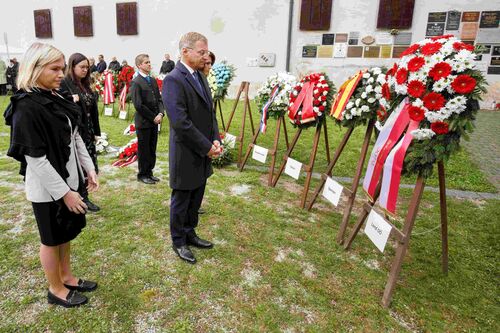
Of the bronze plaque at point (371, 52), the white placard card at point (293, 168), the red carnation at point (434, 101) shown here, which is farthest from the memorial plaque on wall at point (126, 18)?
the red carnation at point (434, 101)

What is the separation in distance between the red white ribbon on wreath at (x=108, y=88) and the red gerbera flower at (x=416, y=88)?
9.50m

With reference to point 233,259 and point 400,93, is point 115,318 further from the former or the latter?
point 400,93

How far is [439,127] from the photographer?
247 centimetres

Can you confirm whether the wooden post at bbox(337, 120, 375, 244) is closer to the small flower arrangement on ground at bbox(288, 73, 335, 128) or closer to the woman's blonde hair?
the small flower arrangement on ground at bbox(288, 73, 335, 128)

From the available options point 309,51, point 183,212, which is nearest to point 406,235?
point 183,212

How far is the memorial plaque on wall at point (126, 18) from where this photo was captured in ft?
54.2

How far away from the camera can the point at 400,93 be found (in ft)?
8.87

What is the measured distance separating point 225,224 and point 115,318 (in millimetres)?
1629

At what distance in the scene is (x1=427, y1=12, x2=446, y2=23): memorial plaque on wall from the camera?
13109 mm

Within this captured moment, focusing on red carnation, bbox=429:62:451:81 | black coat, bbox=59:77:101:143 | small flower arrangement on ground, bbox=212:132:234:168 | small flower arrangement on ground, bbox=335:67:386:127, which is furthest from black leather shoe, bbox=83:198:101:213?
red carnation, bbox=429:62:451:81

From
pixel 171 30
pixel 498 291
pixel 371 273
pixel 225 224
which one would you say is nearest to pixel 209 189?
pixel 225 224

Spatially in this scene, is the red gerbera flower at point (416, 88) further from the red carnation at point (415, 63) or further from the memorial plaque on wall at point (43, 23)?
the memorial plaque on wall at point (43, 23)

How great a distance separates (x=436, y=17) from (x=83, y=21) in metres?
16.0

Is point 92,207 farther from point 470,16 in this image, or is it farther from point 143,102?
point 470,16
